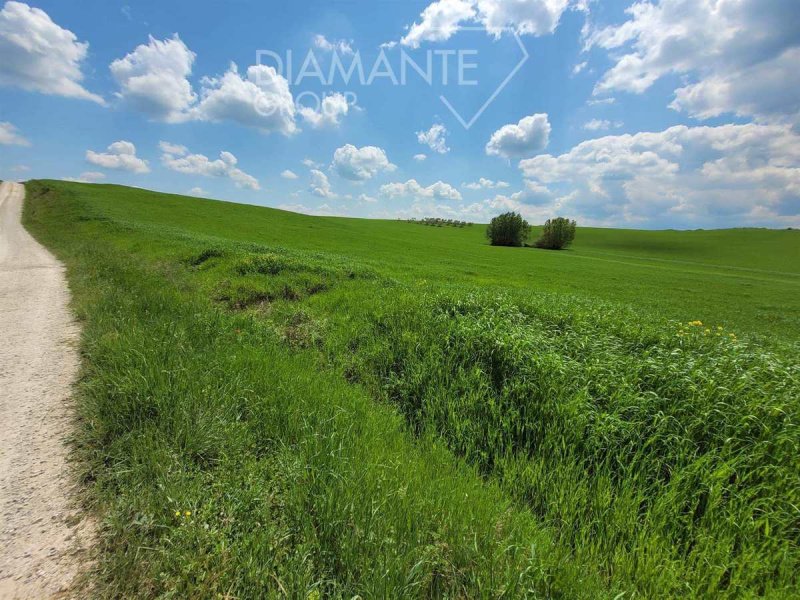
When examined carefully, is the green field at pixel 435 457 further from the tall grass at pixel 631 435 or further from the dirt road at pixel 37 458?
the dirt road at pixel 37 458

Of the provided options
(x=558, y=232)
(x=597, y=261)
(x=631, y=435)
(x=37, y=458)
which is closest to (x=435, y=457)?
(x=631, y=435)

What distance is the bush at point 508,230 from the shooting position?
8206 centimetres

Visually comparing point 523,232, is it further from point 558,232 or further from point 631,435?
point 631,435

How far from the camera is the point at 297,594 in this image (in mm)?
2158

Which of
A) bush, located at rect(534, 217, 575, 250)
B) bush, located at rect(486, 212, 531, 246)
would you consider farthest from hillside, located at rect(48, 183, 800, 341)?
bush, located at rect(486, 212, 531, 246)

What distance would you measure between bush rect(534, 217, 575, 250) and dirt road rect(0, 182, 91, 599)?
84.3 metres

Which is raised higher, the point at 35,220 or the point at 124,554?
the point at 35,220

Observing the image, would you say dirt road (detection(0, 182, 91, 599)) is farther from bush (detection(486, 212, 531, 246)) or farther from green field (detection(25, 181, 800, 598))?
bush (detection(486, 212, 531, 246))

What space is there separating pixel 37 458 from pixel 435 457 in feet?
13.1

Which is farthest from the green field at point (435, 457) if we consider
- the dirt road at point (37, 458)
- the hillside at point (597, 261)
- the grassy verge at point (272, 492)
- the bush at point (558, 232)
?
the bush at point (558, 232)

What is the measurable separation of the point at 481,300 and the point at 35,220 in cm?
4460

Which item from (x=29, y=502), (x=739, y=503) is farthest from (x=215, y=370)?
(x=739, y=503)

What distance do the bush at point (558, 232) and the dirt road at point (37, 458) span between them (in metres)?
84.3

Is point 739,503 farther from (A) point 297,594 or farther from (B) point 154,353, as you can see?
(B) point 154,353
